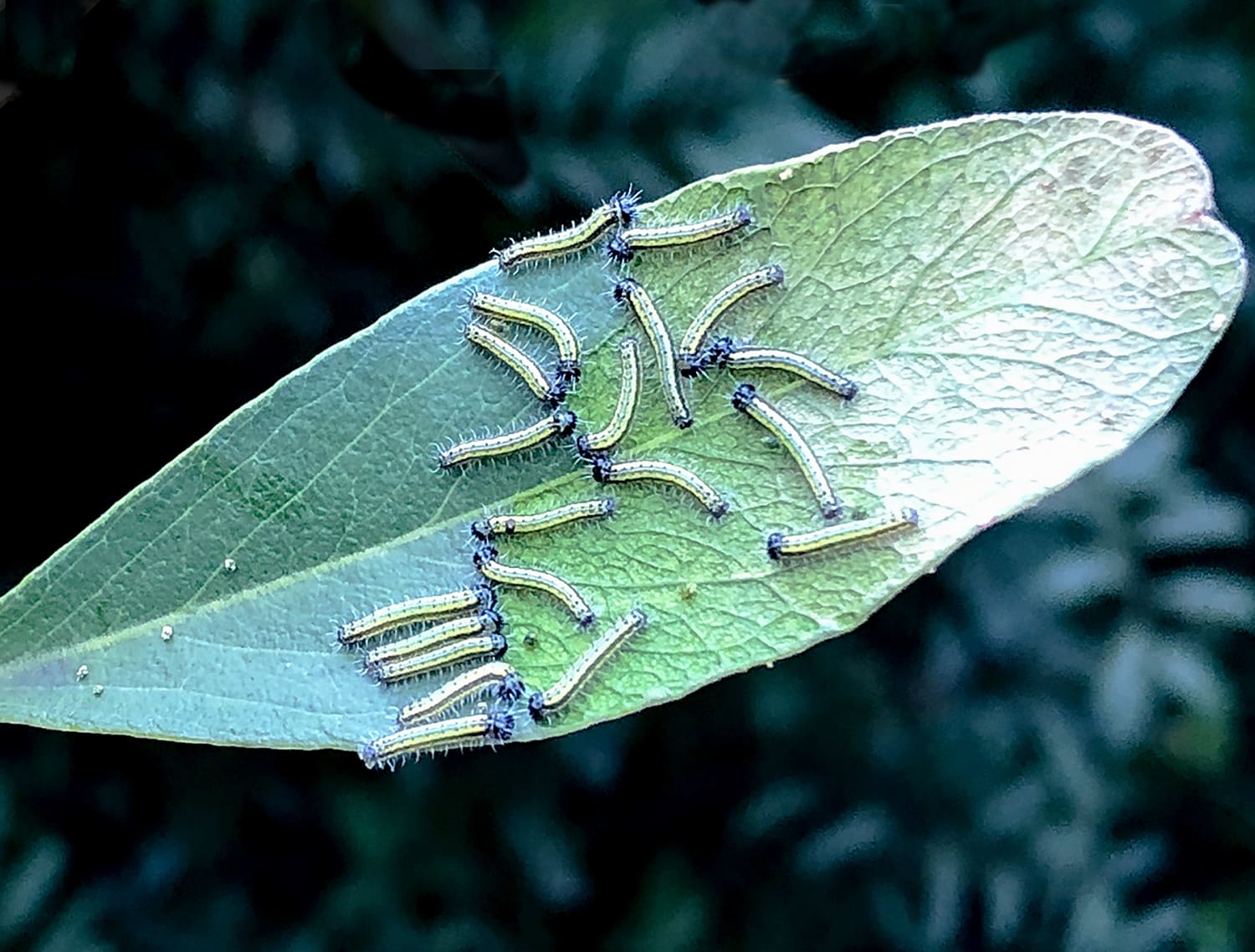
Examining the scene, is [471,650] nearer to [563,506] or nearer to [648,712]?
[563,506]

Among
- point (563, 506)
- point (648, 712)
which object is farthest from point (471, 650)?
point (648, 712)

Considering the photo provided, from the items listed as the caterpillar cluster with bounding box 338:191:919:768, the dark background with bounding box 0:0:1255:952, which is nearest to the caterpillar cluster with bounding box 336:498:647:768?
the caterpillar cluster with bounding box 338:191:919:768

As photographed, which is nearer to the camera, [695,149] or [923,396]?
[923,396]

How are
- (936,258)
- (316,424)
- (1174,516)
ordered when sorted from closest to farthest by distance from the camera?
(936,258), (316,424), (1174,516)

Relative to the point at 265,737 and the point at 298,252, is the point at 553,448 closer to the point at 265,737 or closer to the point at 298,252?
the point at 265,737

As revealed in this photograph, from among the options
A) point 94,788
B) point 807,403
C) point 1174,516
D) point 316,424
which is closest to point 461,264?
point 316,424

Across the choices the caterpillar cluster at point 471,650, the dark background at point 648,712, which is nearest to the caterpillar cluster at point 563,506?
the caterpillar cluster at point 471,650

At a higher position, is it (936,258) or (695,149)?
(695,149)
